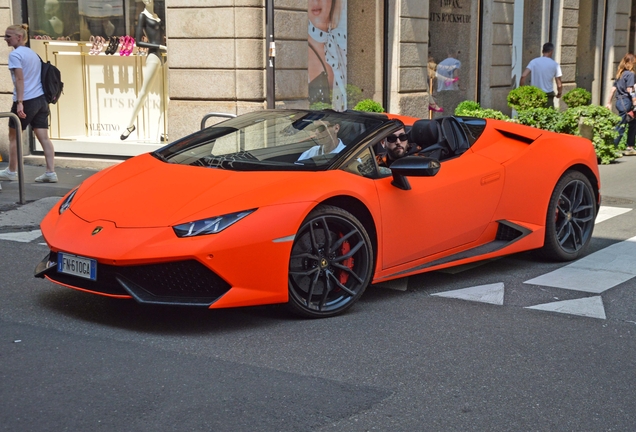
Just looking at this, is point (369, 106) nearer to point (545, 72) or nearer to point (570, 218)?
point (545, 72)

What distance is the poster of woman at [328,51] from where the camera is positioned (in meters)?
14.7

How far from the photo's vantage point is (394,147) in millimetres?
6488

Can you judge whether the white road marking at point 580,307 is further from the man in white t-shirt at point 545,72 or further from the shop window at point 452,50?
the man in white t-shirt at point 545,72

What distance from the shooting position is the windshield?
590 centimetres

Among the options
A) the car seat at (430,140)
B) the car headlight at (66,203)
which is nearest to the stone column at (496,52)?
the car seat at (430,140)

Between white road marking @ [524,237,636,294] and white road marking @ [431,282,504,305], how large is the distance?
0.37 m

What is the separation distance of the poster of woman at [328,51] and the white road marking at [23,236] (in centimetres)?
726

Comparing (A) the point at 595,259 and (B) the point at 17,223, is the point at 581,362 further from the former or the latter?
(B) the point at 17,223

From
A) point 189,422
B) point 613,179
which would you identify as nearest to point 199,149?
point 189,422

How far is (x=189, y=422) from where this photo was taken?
3.93 m

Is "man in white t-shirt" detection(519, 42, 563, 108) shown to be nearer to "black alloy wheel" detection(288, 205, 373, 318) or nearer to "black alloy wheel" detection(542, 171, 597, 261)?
"black alloy wheel" detection(542, 171, 597, 261)

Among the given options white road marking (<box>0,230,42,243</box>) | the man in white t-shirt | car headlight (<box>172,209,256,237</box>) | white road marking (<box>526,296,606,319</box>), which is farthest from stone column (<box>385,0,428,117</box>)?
car headlight (<box>172,209,256,237</box>)

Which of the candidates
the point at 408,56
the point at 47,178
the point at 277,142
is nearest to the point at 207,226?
the point at 277,142

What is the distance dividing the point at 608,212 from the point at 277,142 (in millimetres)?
5027
